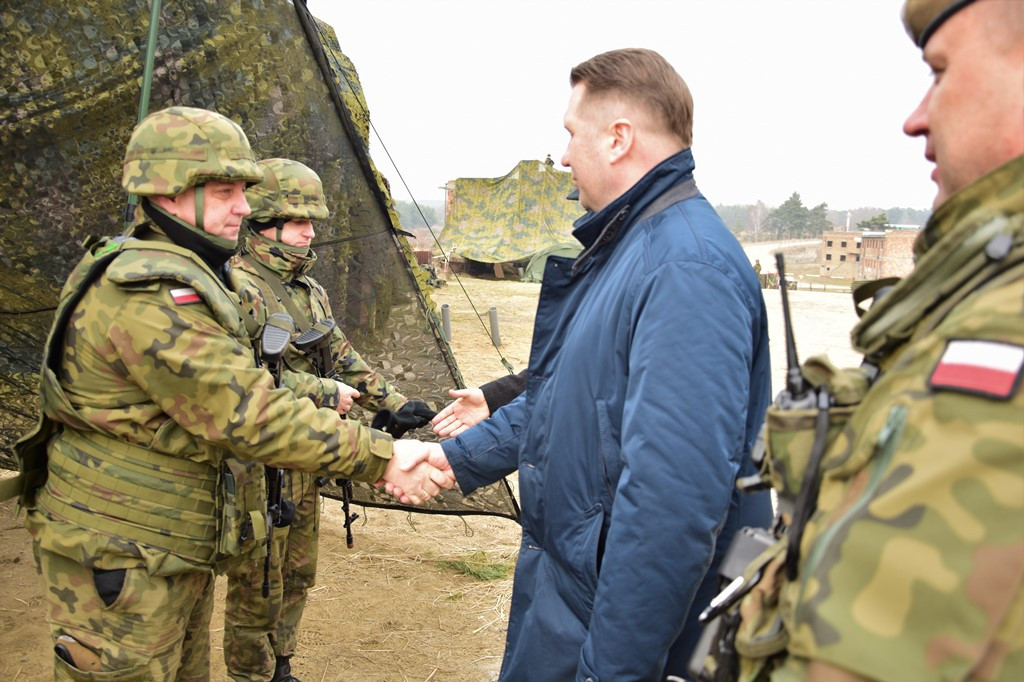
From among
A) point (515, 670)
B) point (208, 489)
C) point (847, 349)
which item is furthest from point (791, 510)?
point (847, 349)

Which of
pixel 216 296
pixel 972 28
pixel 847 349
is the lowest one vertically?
pixel 847 349

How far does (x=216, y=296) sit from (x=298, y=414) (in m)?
0.50

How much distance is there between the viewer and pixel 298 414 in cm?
284

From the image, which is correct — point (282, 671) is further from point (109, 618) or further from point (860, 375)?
point (860, 375)

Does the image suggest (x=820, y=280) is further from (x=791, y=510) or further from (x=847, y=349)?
(x=791, y=510)

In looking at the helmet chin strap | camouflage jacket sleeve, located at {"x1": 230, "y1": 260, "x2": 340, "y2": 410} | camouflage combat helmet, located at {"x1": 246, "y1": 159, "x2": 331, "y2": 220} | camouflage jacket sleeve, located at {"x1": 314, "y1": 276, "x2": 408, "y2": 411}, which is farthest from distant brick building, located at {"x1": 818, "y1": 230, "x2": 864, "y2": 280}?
the helmet chin strap

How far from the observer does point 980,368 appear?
95cm

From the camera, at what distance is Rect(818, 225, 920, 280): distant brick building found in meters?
37.3

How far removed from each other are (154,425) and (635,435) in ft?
5.82

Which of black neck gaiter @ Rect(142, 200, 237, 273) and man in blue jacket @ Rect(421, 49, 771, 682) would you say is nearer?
man in blue jacket @ Rect(421, 49, 771, 682)

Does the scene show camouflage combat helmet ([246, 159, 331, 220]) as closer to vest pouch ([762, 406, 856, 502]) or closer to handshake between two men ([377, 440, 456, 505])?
handshake between two men ([377, 440, 456, 505])

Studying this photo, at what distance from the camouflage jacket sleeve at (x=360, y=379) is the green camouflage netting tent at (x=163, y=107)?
66 centimetres

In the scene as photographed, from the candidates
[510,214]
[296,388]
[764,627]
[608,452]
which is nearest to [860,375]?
[764,627]

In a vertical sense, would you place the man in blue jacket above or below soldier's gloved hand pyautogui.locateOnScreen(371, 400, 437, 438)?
above
